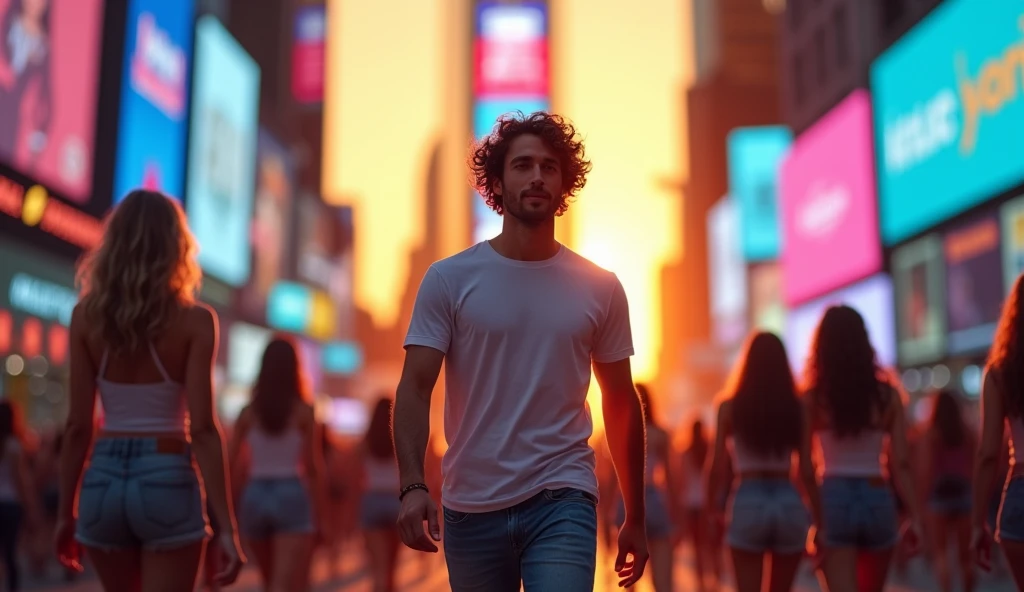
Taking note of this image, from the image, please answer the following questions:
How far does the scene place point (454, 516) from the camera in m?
3.55

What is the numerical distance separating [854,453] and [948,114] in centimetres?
2634

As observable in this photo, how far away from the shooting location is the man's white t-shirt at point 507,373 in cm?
352

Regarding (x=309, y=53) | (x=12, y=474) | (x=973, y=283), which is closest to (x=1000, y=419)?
(x=12, y=474)

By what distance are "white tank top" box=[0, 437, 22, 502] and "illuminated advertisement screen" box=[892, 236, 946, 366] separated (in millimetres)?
25970

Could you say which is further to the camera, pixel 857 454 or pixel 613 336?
pixel 857 454

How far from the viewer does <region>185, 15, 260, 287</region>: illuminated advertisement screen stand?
43.4 m

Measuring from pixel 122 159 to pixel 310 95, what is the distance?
58.6 meters

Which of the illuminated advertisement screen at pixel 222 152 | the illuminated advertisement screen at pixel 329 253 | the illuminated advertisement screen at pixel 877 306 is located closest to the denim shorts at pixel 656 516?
the illuminated advertisement screen at pixel 877 306

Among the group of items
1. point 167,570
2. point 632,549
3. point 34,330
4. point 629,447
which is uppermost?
point 34,330

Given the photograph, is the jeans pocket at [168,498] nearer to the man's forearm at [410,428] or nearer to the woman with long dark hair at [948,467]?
the man's forearm at [410,428]

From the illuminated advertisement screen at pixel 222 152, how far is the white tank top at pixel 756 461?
36835mm

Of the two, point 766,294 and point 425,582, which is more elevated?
point 766,294

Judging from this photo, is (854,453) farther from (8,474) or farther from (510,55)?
(510,55)

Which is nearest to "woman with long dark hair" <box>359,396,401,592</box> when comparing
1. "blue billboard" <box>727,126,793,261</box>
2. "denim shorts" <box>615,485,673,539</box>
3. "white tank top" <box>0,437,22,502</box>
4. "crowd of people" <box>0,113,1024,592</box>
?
"denim shorts" <box>615,485,673,539</box>
